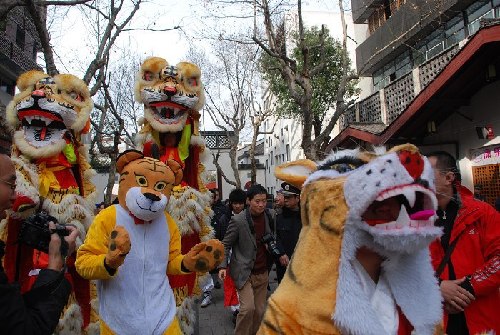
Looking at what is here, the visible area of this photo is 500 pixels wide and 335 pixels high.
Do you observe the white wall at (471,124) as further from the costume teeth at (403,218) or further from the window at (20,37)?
the window at (20,37)

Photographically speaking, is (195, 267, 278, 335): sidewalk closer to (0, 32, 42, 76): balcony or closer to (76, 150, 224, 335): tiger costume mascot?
(76, 150, 224, 335): tiger costume mascot

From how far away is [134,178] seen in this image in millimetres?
3191

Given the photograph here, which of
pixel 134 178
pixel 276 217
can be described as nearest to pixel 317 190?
pixel 134 178

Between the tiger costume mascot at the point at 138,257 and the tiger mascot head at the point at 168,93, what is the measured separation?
138 centimetres

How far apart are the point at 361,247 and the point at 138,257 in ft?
5.99

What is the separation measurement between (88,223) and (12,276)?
2.45 feet

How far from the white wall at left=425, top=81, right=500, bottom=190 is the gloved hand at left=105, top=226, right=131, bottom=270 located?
24.5 feet

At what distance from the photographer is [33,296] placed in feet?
5.84

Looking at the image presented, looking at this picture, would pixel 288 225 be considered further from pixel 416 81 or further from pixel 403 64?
pixel 403 64

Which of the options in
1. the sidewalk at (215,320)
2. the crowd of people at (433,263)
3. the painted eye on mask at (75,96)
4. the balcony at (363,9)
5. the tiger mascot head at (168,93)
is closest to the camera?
the crowd of people at (433,263)

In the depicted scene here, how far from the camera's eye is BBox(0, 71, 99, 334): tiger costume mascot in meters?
3.67

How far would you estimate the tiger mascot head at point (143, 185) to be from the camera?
118 inches

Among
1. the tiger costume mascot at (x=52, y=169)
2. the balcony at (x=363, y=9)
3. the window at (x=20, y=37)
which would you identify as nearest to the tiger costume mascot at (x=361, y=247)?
the tiger costume mascot at (x=52, y=169)

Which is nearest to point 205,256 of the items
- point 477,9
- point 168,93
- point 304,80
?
point 168,93
